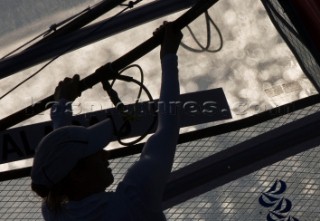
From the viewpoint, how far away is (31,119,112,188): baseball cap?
1085 millimetres

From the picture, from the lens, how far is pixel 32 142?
87.4 inches

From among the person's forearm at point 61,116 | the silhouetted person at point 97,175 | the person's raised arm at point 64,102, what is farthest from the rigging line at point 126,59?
the silhouetted person at point 97,175

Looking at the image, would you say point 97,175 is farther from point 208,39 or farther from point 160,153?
point 208,39

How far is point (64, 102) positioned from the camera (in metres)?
1.46

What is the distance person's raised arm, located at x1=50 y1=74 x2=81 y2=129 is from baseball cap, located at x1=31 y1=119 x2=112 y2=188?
267mm

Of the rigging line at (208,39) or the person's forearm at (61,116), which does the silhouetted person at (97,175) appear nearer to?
the person's forearm at (61,116)

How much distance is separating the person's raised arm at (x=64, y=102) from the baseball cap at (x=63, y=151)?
0.88 feet

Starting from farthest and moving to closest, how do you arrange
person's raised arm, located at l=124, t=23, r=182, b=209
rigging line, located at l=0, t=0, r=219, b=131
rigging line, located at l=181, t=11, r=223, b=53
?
rigging line, located at l=181, t=11, r=223, b=53 < rigging line, located at l=0, t=0, r=219, b=131 < person's raised arm, located at l=124, t=23, r=182, b=209

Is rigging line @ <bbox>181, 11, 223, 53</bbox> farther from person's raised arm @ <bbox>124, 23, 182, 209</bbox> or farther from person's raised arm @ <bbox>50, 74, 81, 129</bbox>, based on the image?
person's raised arm @ <bbox>124, 23, 182, 209</bbox>

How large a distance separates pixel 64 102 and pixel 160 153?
440 mm

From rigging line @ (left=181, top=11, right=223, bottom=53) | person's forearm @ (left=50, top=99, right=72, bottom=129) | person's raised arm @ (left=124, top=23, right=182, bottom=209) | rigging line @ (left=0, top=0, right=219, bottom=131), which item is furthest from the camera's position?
rigging line @ (left=181, top=11, right=223, bottom=53)

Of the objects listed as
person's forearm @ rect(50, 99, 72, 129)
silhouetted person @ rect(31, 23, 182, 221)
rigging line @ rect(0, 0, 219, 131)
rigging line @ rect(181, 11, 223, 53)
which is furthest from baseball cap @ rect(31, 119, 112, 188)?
rigging line @ rect(181, 11, 223, 53)

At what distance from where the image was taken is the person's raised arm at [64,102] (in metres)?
1.39

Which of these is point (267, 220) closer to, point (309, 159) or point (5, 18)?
point (309, 159)
